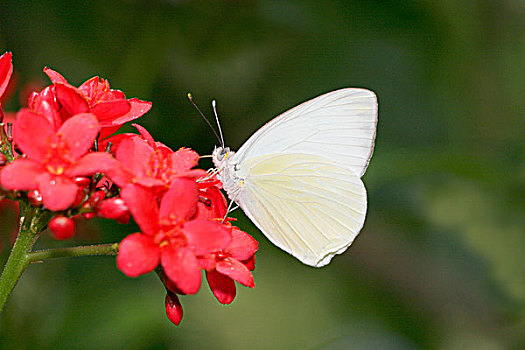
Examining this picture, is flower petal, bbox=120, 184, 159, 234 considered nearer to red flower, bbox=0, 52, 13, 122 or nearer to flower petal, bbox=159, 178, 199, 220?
flower petal, bbox=159, 178, 199, 220

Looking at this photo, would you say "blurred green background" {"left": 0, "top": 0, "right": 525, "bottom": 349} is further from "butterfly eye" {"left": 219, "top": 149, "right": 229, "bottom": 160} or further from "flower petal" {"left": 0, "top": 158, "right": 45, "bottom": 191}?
"flower petal" {"left": 0, "top": 158, "right": 45, "bottom": 191}

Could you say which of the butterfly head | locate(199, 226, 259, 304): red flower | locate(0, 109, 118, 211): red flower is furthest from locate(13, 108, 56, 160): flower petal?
the butterfly head

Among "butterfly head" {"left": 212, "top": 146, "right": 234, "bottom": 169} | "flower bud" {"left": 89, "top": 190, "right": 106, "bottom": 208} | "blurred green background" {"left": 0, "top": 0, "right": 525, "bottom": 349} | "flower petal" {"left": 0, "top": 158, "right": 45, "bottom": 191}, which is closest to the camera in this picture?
"flower petal" {"left": 0, "top": 158, "right": 45, "bottom": 191}

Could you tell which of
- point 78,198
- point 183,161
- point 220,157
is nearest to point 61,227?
point 78,198

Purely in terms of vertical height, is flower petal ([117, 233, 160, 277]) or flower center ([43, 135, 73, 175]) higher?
flower center ([43, 135, 73, 175])

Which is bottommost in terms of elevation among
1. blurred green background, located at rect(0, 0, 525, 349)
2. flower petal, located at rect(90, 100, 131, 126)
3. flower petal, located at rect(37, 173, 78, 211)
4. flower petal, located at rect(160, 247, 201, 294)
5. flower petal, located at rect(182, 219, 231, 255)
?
blurred green background, located at rect(0, 0, 525, 349)

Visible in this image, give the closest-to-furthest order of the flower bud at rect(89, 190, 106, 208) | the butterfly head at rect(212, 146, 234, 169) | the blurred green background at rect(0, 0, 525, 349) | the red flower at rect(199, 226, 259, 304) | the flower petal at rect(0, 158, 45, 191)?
1. the flower petal at rect(0, 158, 45, 191)
2. the flower bud at rect(89, 190, 106, 208)
3. the red flower at rect(199, 226, 259, 304)
4. the butterfly head at rect(212, 146, 234, 169)
5. the blurred green background at rect(0, 0, 525, 349)

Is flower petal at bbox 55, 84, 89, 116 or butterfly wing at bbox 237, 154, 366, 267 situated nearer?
flower petal at bbox 55, 84, 89, 116

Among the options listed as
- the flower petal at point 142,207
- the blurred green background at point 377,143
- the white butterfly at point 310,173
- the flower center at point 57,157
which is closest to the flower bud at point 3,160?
the flower center at point 57,157
